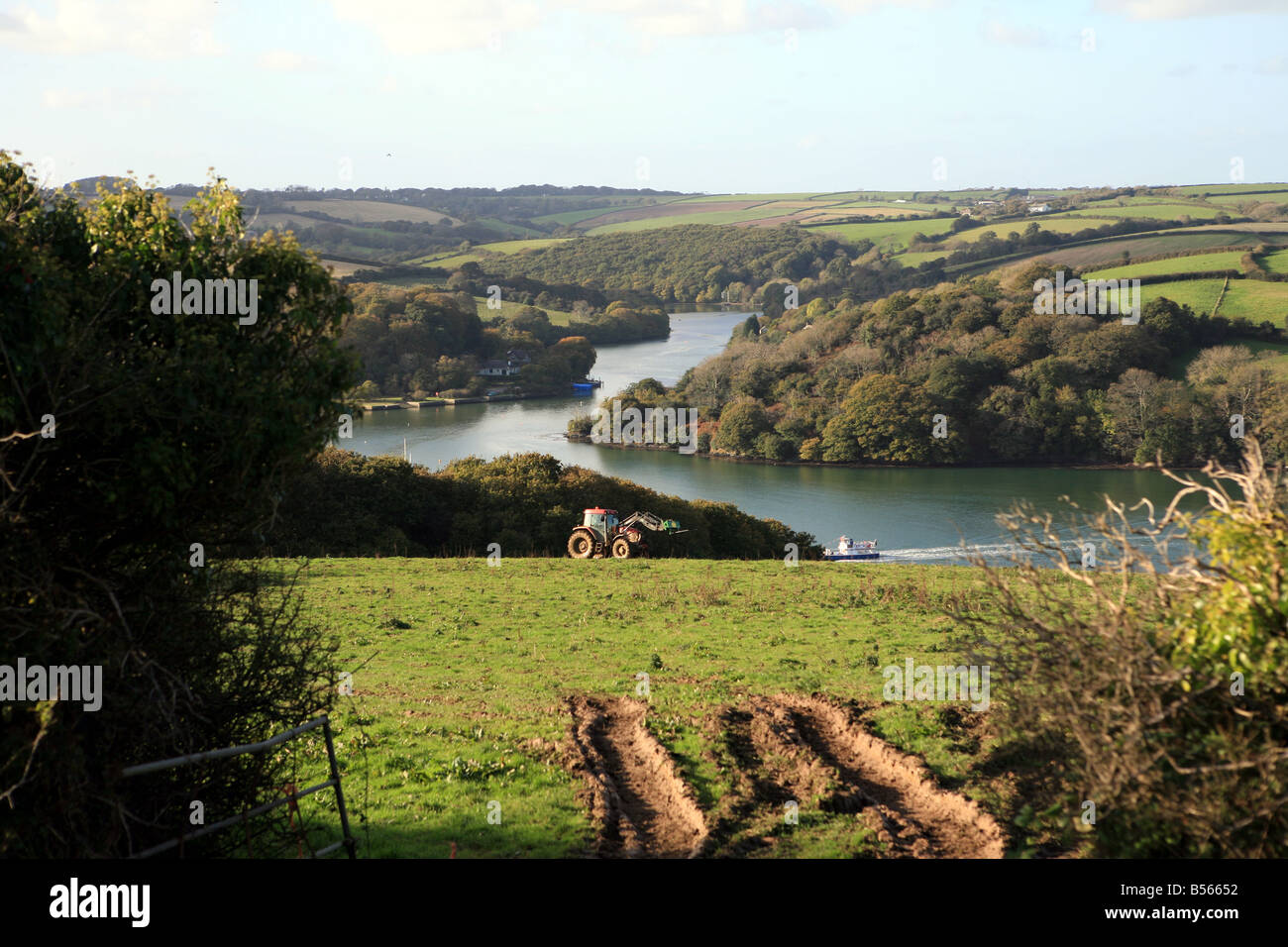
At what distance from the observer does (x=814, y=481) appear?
75.6 meters

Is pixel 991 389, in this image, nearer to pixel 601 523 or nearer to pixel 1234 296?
pixel 1234 296

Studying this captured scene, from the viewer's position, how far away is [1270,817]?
238 inches

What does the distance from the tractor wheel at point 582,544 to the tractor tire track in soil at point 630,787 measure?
17131mm

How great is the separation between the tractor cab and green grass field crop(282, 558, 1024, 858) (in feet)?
12.3

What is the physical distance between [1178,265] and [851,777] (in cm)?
11523

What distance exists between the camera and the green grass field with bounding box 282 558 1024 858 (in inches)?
393

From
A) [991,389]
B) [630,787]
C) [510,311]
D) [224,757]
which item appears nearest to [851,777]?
[630,787]

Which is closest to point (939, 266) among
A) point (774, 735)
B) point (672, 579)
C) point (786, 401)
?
point (786, 401)

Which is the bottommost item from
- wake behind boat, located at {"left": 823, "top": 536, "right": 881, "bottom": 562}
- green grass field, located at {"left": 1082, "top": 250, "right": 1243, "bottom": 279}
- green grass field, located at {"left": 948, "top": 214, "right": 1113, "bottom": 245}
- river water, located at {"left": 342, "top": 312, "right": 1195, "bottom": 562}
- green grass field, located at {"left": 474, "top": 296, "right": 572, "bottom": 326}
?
wake behind boat, located at {"left": 823, "top": 536, "right": 881, "bottom": 562}

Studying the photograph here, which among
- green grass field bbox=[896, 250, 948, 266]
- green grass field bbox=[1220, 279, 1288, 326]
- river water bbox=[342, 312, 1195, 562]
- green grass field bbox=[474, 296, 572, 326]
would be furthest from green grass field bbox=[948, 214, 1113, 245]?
river water bbox=[342, 312, 1195, 562]

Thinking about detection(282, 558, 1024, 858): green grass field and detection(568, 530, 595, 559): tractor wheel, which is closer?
detection(282, 558, 1024, 858): green grass field

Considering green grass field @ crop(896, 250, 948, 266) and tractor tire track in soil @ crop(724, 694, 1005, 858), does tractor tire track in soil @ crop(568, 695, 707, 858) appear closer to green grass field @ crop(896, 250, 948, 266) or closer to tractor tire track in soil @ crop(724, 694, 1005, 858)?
tractor tire track in soil @ crop(724, 694, 1005, 858)

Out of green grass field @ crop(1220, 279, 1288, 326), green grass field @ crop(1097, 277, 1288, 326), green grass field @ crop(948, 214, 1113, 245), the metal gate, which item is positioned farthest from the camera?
green grass field @ crop(948, 214, 1113, 245)
